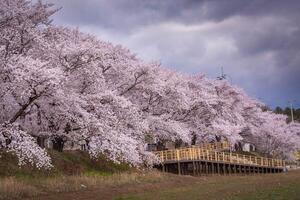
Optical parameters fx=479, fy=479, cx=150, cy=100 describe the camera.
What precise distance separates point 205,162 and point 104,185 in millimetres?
19559

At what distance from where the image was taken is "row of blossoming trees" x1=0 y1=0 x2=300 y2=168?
23.3 metres

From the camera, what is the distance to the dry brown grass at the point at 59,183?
25.2 metres

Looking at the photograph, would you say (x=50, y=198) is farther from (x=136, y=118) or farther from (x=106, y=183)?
(x=136, y=118)

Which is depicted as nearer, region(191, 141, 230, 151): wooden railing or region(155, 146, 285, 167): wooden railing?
region(155, 146, 285, 167): wooden railing

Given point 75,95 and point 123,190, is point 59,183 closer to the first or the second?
point 123,190

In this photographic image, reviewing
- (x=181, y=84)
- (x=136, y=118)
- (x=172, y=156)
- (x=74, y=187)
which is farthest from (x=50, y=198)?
(x=181, y=84)

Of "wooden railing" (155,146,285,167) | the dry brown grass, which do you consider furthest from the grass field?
"wooden railing" (155,146,285,167)

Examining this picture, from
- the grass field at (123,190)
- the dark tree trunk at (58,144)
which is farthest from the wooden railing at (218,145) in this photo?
the dark tree trunk at (58,144)

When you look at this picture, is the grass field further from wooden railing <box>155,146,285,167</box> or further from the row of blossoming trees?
wooden railing <box>155,146,285,167</box>

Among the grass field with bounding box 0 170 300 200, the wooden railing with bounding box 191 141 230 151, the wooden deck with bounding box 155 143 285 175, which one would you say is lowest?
the grass field with bounding box 0 170 300 200

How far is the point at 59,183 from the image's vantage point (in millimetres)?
28875

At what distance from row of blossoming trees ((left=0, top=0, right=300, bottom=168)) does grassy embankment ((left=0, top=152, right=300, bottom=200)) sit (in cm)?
125

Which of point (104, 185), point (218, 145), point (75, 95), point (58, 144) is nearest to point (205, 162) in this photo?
point (218, 145)

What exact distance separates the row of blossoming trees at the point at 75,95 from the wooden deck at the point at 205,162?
2242mm
